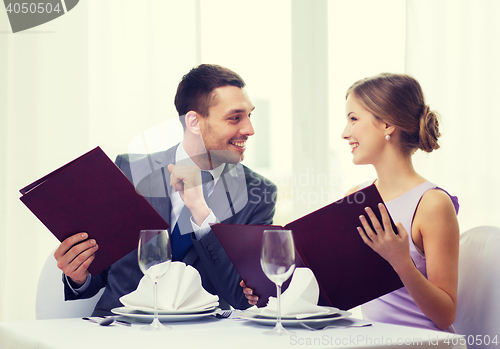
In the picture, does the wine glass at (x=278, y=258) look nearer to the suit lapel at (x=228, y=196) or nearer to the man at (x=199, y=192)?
the man at (x=199, y=192)

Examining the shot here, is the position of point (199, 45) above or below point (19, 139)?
above

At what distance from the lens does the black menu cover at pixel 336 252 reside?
103cm

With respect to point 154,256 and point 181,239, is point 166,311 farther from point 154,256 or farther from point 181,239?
point 181,239

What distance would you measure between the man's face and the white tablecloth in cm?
105

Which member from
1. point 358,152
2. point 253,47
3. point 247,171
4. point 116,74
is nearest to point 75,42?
point 116,74

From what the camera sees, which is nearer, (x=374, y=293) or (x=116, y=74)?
(x=374, y=293)

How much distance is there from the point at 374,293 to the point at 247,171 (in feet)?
2.89

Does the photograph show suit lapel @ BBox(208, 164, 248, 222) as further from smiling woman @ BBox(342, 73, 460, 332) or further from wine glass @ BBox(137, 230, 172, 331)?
wine glass @ BBox(137, 230, 172, 331)

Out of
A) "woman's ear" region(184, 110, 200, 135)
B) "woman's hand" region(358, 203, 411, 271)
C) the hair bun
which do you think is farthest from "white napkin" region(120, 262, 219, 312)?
"woman's ear" region(184, 110, 200, 135)

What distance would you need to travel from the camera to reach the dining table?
0.79 meters

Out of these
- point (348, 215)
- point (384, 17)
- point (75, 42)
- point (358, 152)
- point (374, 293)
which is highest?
point (384, 17)

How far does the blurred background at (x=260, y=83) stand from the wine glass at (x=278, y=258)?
1.27m

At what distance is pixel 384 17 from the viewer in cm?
249

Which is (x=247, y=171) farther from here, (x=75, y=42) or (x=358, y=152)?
(x=75, y=42)
